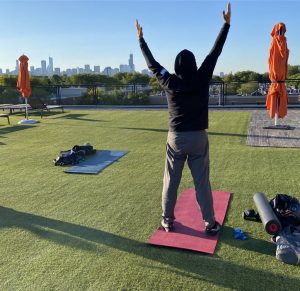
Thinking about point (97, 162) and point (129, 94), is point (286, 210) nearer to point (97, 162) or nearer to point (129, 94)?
point (97, 162)

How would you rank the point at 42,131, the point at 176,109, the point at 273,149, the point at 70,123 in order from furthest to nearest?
1. the point at 70,123
2. the point at 42,131
3. the point at 273,149
4. the point at 176,109

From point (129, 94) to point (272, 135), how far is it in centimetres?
1202

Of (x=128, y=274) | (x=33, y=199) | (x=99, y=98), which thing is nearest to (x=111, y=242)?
(x=128, y=274)

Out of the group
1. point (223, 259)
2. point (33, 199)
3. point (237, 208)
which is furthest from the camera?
point (33, 199)

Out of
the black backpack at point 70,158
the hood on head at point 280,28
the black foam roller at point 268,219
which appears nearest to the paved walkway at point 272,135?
the hood on head at point 280,28

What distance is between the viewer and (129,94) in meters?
19.7

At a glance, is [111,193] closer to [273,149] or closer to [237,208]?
[237,208]

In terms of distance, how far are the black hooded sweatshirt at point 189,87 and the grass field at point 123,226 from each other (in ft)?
3.84

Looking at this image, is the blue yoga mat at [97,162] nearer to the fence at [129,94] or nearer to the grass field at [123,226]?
the grass field at [123,226]

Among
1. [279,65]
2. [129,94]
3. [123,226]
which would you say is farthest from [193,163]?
[129,94]

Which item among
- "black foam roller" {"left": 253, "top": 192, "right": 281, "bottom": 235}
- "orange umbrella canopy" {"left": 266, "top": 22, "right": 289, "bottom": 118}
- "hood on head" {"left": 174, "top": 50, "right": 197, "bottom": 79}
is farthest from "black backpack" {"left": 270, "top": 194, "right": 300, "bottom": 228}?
"orange umbrella canopy" {"left": 266, "top": 22, "right": 289, "bottom": 118}

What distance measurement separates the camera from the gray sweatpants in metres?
3.44

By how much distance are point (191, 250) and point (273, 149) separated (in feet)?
14.8

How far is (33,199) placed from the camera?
4.80m
